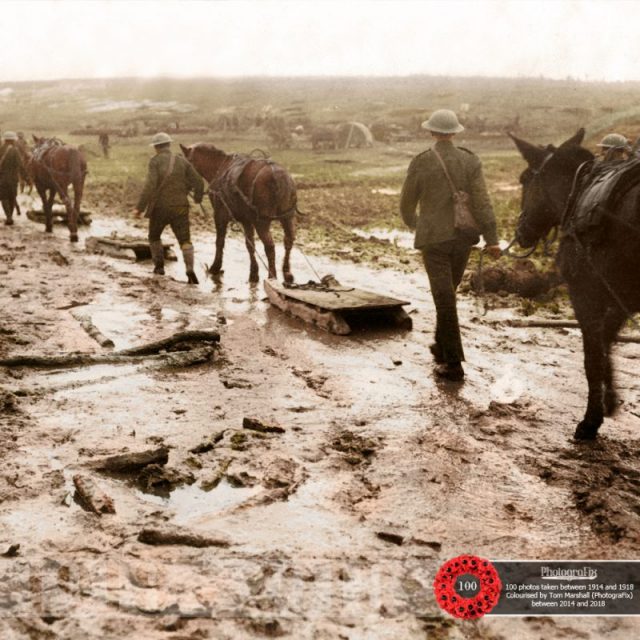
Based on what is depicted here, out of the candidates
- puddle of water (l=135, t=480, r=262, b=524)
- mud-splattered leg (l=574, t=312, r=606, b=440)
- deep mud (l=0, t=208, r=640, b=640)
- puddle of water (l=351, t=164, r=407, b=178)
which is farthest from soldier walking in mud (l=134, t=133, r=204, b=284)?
puddle of water (l=351, t=164, r=407, b=178)

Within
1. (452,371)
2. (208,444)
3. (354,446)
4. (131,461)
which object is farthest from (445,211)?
(131,461)

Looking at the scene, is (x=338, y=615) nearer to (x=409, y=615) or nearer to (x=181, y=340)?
(x=409, y=615)

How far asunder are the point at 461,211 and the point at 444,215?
0.15 metres

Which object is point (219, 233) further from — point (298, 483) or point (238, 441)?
point (298, 483)

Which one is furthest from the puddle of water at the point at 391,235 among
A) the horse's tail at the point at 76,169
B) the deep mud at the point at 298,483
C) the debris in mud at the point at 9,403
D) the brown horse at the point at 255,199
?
the debris in mud at the point at 9,403

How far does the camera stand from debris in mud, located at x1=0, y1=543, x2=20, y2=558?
3415mm

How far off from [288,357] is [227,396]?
4.21 feet

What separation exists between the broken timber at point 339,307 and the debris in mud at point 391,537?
4057mm

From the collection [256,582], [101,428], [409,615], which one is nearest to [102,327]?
[101,428]

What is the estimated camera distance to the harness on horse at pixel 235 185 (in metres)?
10.3

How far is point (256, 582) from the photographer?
3.27m

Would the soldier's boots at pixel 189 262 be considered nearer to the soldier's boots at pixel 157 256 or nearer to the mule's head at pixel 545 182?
the soldier's boots at pixel 157 256

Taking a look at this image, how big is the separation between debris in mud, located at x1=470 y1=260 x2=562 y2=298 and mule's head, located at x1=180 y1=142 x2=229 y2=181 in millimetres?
4495

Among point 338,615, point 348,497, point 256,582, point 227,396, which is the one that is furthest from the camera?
point 227,396
